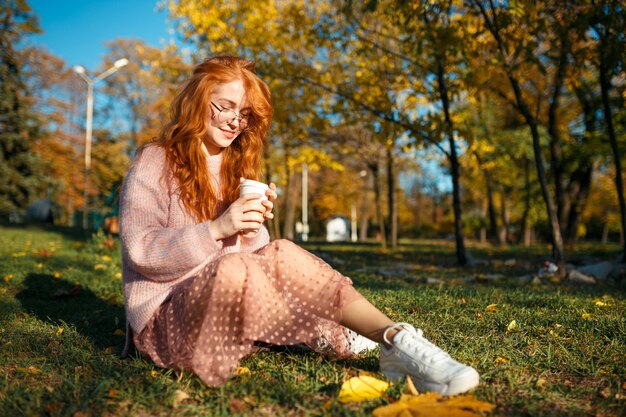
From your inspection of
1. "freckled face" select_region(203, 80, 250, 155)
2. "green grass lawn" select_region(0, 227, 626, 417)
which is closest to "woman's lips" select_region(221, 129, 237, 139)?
"freckled face" select_region(203, 80, 250, 155)

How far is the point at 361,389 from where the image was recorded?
190 cm

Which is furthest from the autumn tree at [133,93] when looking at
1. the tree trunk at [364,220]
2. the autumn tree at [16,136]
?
the tree trunk at [364,220]

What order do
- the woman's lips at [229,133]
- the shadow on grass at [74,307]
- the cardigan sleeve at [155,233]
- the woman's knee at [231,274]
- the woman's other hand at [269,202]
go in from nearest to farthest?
the woman's knee at [231,274]
the cardigan sleeve at [155,233]
the woman's other hand at [269,202]
the woman's lips at [229,133]
the shadow on grass at [74,307]

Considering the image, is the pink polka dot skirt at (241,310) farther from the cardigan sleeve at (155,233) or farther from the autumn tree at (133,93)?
the autumn tree at (133,93)

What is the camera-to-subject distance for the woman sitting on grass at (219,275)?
6.51 feet

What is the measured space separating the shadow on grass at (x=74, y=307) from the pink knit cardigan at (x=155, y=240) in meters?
0.80

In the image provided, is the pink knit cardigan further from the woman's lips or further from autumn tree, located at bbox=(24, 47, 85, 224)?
autumn tree, located at bbox=(24, 47, 85, 224)

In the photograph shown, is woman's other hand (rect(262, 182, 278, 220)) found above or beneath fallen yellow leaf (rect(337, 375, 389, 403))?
above

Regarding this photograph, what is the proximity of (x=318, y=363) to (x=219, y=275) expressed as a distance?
699mm

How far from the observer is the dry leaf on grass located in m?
1.69

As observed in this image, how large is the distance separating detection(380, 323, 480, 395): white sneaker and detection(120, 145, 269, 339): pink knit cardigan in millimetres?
822

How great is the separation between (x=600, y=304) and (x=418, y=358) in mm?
2532

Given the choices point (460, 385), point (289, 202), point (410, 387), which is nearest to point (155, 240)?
point (410, 387)

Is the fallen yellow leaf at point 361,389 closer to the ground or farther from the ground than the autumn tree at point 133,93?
closer to the ground
